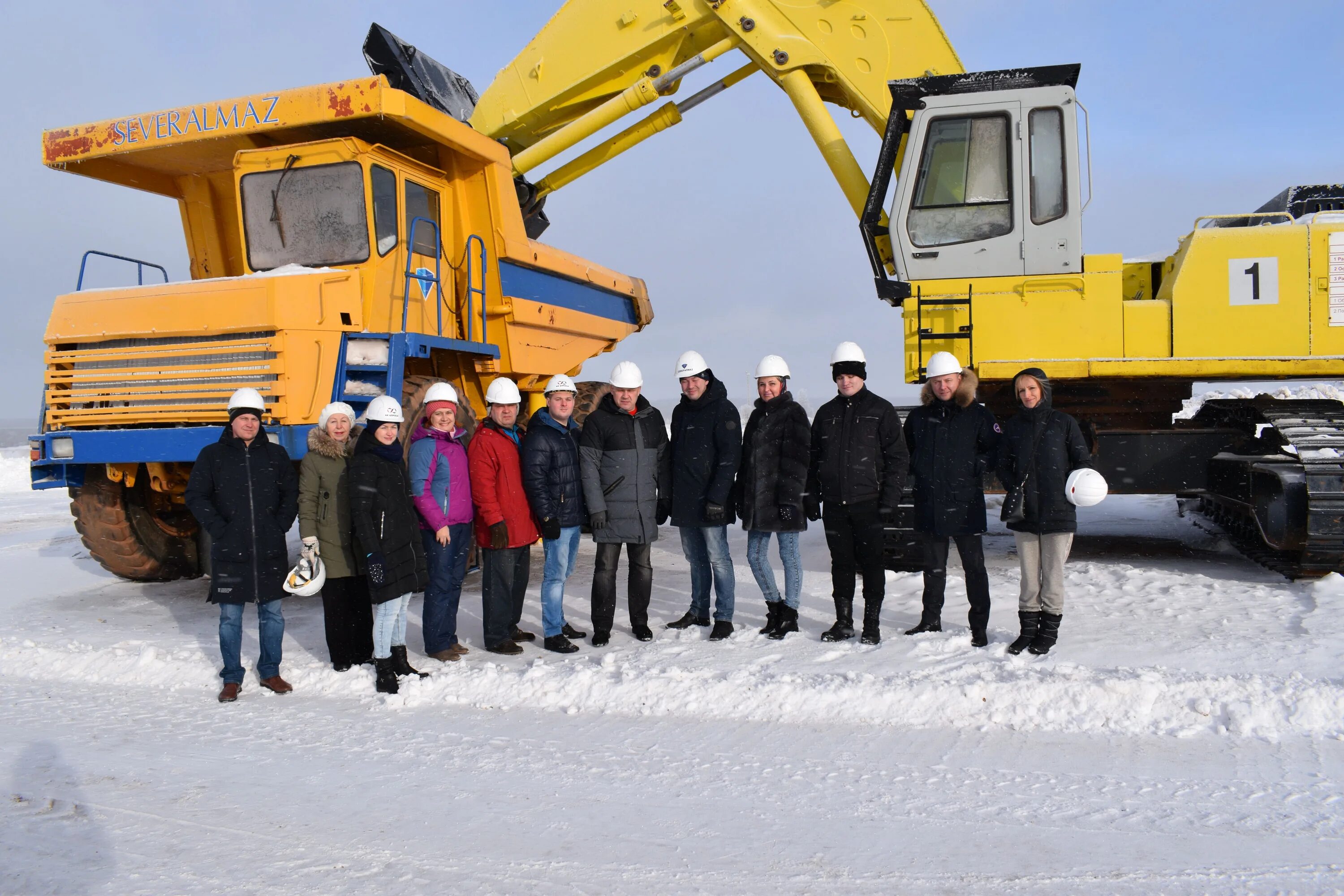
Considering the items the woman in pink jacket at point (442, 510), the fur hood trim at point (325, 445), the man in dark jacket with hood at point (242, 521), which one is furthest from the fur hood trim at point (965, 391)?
the man in dark jacket with hood at point (242, 521)

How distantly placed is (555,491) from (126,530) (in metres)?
4.25

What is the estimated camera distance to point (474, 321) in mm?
7875

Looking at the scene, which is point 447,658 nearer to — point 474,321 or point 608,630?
point 608,630

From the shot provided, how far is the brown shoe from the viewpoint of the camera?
5.10 meters

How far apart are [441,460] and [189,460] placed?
2.19 metres

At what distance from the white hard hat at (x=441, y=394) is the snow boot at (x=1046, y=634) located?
367cm

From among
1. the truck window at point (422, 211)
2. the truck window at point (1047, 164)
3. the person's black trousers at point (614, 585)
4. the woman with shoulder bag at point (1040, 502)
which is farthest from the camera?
the truck window at point (422, 211)

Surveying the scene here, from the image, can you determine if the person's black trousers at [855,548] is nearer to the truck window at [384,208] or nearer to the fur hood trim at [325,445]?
the fur hood trim at [325,445]

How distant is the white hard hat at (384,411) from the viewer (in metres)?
5.11

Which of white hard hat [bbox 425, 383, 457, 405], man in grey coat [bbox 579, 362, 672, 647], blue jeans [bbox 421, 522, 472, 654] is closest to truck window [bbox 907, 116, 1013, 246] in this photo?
man in grey coat [bbox 579, 362, 672, 647]

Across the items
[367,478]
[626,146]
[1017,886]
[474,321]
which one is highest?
[626,146]

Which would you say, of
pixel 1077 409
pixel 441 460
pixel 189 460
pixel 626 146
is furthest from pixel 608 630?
pixel 626 146

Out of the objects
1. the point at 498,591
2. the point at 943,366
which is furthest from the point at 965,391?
the point at 498,591

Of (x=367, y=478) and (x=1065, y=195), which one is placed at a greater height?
(x=1065, y=195)
